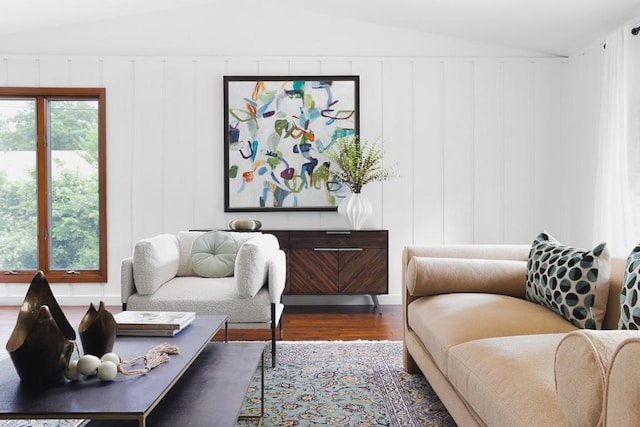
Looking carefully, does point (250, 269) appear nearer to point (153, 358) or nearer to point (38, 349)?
point (153, 358)

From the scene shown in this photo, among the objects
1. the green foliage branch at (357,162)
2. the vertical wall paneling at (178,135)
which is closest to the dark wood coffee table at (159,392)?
the green foliage branch at (357,162)

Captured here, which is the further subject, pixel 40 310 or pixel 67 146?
pixel 67 146

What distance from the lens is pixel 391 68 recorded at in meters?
4.69

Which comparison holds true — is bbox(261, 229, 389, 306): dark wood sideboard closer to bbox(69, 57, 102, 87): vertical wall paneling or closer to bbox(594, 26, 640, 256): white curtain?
bbox(594, 26, 640, 256): white curtain

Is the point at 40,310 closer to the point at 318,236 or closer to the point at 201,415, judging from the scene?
the point at 201,415

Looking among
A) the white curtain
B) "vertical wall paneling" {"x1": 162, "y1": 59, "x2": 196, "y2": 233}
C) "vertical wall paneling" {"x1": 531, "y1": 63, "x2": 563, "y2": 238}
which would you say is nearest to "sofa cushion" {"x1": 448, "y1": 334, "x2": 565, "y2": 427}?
the white curtain

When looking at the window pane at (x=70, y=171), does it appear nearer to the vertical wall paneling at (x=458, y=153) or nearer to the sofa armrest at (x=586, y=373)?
the vertical wall paneling at (x=458, y=153)

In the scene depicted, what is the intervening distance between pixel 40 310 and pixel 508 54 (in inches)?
178

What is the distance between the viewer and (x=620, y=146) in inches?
146

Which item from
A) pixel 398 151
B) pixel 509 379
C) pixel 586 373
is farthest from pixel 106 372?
pixel 398 151

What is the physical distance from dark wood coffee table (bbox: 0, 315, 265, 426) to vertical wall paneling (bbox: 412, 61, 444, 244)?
2887mm

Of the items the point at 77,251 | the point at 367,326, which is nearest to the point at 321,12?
the point at 367,326

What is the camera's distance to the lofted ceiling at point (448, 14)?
12.3 feet

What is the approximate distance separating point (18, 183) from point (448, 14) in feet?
13.5
